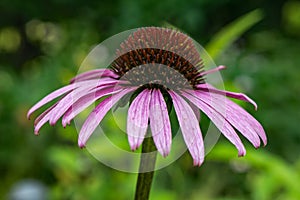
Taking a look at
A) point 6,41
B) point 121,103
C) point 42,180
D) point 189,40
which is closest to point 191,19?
point 42,180

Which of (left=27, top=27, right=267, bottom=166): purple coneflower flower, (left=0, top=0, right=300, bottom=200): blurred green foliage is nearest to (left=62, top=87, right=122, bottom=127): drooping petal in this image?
(left=27, top=27, right=267, bottom=166): purple coneflower flower

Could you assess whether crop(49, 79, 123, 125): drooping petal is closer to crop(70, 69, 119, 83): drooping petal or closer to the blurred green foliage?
crop(70, 69, 119, 83): drooping petal

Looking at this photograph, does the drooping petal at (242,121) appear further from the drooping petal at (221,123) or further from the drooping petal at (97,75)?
the drooping petal at (97,75)

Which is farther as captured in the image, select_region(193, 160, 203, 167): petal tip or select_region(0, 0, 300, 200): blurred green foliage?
select_region(0, 0, 300, 200): blurred green foliage

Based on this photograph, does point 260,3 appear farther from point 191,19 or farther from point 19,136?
point 19,136

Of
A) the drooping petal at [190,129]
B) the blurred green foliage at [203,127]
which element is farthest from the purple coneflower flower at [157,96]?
the blurred green foliage at [203,127]

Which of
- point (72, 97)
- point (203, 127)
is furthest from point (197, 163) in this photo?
point (203, 127)
